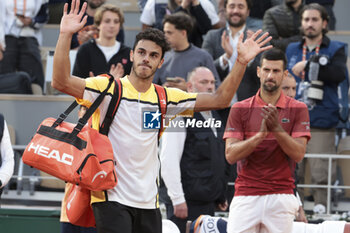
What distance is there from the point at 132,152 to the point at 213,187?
70.3 inches

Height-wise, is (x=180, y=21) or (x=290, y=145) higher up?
(x=180, y=21)

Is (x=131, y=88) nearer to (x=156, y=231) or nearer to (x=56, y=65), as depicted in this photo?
(x=56, y=65)

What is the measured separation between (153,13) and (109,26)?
126cm

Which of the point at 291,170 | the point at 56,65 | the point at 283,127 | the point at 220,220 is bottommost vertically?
the point at 220,220

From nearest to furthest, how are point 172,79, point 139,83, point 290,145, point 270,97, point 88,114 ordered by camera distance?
1. point 88,114
2. point 139,83
3. point 290,145
4. point 270,97
5. point 172,79

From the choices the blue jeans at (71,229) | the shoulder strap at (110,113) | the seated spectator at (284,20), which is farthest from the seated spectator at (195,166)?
the seated spectator at (284,20)

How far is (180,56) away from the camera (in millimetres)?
7117

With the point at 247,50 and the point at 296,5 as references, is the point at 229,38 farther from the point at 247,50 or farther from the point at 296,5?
the point at 247,50

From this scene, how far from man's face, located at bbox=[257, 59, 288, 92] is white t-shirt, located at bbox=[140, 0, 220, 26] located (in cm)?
299

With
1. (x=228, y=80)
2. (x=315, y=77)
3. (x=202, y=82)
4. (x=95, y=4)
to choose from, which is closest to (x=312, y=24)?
(x=315, y=77)

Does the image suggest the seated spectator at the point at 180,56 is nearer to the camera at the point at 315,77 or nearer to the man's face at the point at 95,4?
the camera at the point at 315,77

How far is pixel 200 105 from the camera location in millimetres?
4562

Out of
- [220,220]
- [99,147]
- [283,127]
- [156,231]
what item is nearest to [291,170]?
[283,127]

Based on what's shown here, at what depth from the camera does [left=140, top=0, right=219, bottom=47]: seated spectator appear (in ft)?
26.6
